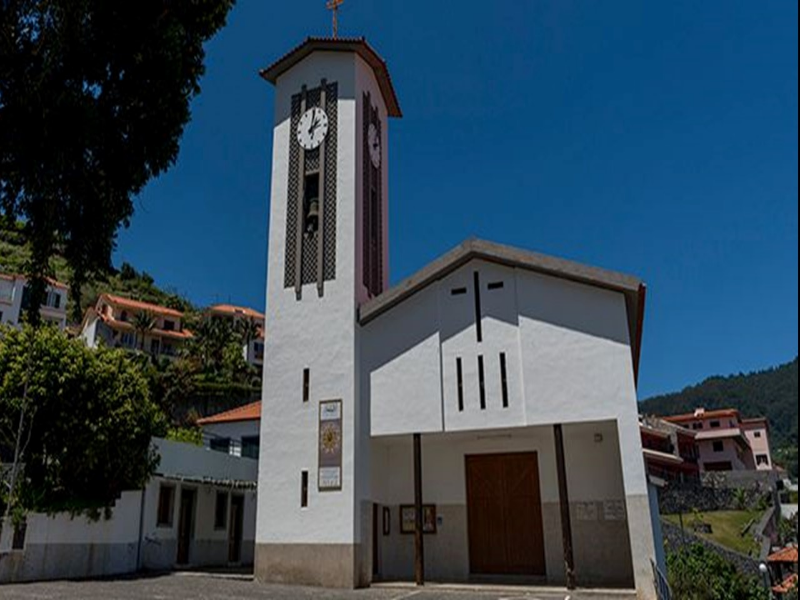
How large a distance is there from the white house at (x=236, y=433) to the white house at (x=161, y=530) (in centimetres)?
278

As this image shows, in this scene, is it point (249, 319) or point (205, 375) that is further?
point (249, 319)

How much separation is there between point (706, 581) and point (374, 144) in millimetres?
17196

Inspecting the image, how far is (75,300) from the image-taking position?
344 inches

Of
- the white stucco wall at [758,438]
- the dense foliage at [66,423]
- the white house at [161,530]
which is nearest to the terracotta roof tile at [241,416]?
the white house at [161,530]

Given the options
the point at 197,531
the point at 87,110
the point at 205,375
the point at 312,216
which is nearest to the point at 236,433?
the point at 197,531

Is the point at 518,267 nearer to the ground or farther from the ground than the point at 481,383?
farther from the ground

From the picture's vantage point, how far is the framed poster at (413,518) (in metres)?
17.7

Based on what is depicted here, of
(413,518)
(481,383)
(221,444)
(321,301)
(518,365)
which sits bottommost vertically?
(413,518)

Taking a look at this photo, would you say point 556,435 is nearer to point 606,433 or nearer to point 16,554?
point 606,433

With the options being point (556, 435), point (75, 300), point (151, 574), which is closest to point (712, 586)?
point (556, 435)

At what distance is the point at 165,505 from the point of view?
2022cm

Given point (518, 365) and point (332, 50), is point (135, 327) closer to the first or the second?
point (332, 50)

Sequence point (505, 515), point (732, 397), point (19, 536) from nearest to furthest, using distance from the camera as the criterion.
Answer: point (19, 536) → point (505, 515) → point (732, 397)

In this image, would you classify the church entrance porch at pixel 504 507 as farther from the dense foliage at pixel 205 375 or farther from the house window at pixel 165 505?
the dense foliage at pixel 205 375
